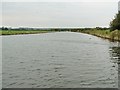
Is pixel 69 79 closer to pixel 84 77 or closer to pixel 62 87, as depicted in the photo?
pixel 84 77

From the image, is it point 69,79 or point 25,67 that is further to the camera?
point 25,67

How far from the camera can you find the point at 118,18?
317ft

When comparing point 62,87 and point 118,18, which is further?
point 118,18

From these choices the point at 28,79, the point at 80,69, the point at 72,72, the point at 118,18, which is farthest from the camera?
the point at 118,18

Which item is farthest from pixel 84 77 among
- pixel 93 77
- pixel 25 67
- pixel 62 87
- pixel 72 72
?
pixel 25 67

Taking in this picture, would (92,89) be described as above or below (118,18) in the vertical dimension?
below

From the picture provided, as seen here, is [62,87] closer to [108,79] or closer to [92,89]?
[92,89]

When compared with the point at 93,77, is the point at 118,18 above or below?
above

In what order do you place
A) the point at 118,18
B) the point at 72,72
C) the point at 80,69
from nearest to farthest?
the point at 72,72
the point at 80,69
the point at 118,18

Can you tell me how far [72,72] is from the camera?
24391 mm

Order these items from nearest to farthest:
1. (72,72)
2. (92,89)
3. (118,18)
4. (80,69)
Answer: (92,89) < (72,72) < (80,69) < (118,18)

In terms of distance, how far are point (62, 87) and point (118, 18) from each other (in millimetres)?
82514

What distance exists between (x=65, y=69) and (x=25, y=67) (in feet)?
14.5

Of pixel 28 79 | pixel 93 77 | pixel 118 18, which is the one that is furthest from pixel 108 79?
pixel 118 18
